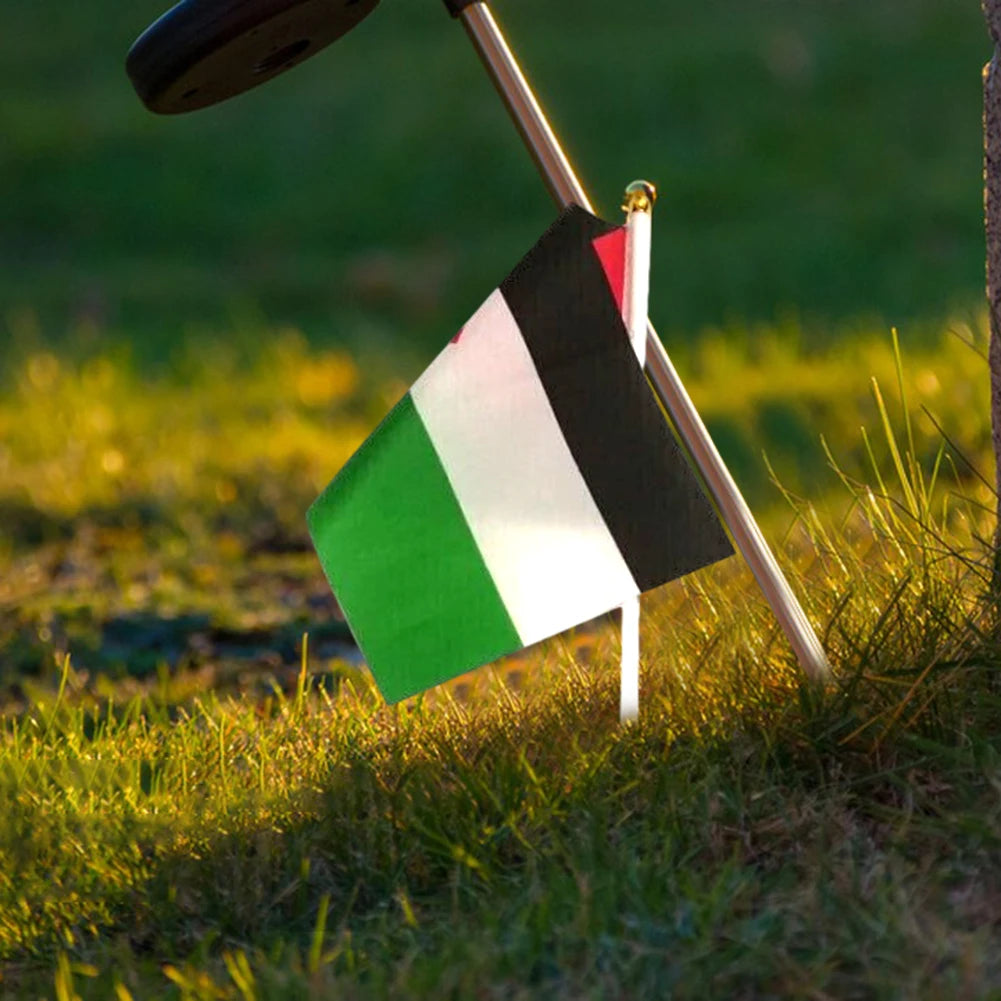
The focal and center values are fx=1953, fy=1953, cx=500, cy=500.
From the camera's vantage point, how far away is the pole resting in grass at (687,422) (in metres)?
2.89

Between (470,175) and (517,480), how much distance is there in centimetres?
911

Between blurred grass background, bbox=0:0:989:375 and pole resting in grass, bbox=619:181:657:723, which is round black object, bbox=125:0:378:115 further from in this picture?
blurred grass background, bbox=0:0:989:375

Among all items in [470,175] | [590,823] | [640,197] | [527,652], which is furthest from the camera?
[470,175]

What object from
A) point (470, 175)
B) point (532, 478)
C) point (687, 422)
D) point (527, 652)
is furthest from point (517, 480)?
point (470, 175)

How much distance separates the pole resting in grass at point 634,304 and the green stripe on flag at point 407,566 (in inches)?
6.6

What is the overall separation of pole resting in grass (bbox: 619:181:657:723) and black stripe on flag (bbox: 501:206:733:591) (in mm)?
25

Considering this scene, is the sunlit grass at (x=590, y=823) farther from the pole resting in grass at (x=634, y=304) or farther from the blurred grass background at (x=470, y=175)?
the blurred grass background at (x=470, y=175)

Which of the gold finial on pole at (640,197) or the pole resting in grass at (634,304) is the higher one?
the gold finial on pole at (640,197)

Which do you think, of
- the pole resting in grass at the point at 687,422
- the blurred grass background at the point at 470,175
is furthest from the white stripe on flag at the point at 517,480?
the blurred grass background at the point at 470,175

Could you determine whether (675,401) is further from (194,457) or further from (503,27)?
(503,27)

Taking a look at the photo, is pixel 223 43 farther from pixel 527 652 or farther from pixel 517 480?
pixel 527 652

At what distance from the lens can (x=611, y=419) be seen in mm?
2889

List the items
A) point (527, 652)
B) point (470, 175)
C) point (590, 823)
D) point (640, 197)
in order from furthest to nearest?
point (470, 175) → point (527, 652) → point (640, 197) → point (590, 823)

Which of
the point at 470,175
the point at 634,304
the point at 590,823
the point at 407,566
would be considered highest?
the point at 470,175
